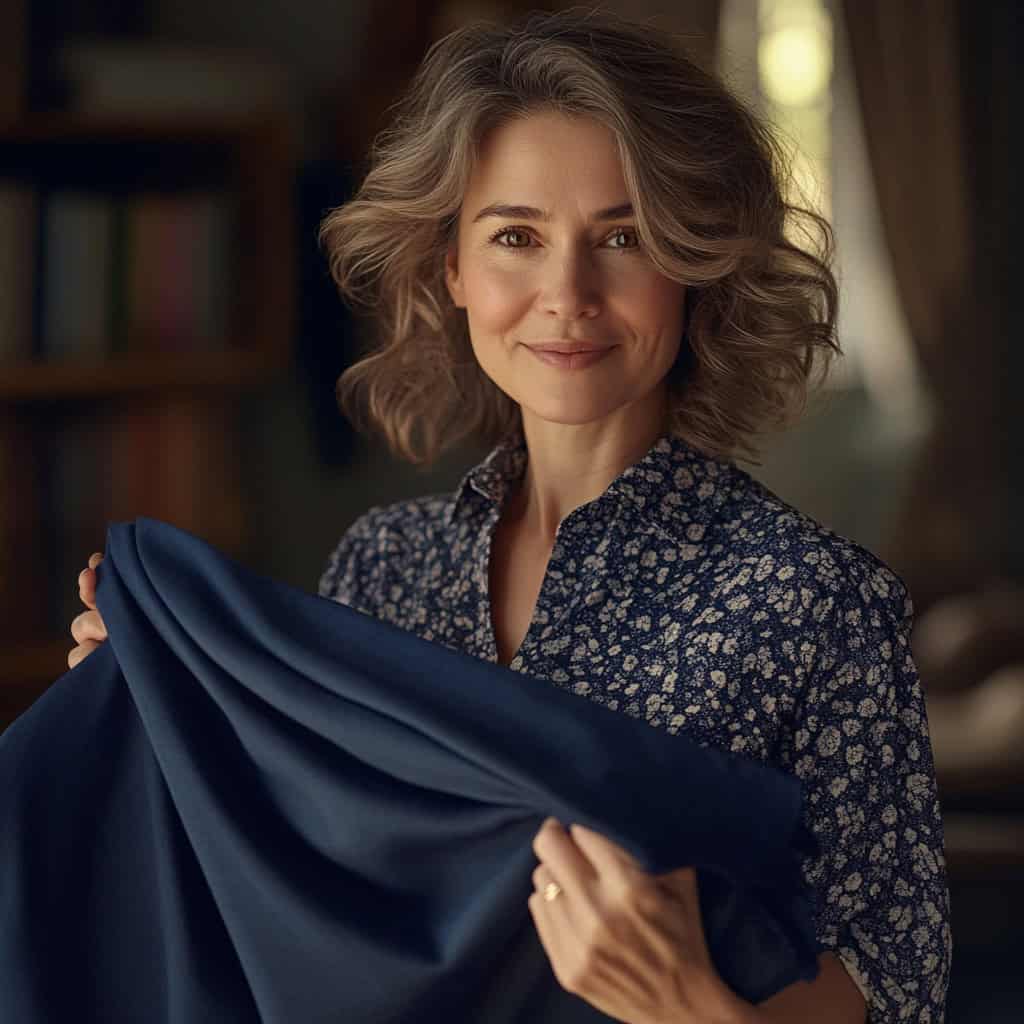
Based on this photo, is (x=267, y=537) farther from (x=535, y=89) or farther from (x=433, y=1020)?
(x=433, y=1020)

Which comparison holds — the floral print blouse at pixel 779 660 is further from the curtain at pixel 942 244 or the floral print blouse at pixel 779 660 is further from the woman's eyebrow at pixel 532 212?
the curtain at pixel 942 244

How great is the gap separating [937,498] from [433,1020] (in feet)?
10.8

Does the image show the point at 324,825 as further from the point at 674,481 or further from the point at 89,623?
the point at 674,481

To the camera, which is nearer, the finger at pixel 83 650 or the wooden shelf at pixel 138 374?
the finger at pixel 83 650

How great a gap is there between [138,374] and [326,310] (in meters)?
0.61

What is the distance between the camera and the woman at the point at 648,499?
48.1 inches

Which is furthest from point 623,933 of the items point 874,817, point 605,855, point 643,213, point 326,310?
point 326,310

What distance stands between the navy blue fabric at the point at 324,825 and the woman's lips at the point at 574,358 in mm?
375

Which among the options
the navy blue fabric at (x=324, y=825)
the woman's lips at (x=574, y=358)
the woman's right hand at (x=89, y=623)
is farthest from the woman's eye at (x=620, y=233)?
the woman's right hand at (x=89, y=623)

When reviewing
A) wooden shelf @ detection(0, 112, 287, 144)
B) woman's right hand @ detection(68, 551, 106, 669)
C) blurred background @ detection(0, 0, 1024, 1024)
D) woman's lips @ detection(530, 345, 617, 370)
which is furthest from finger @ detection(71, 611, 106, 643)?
wooden shelf @ detection(0, 112, 287, 144)

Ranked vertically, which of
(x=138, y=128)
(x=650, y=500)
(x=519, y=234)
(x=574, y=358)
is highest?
(x=138, y=128)

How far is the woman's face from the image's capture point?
1341 millimetres

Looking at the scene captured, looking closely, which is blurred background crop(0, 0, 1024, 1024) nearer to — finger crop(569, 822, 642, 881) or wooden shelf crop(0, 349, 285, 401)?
wooden shelf crop(0, 349, 285, 401)

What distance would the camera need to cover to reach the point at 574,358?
1.38m
